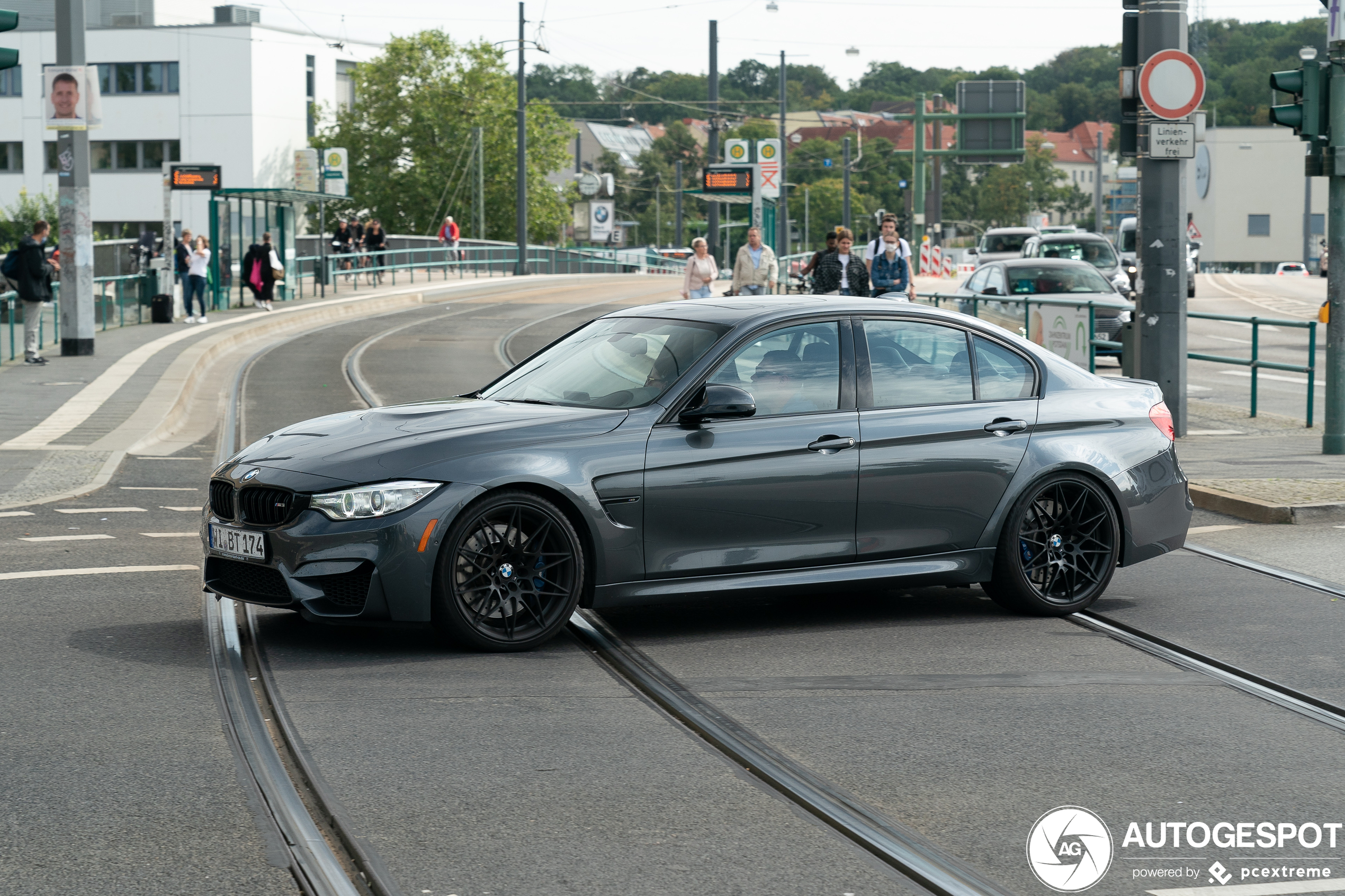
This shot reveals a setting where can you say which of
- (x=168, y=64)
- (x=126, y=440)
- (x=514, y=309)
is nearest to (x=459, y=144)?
(x=168, y=64)

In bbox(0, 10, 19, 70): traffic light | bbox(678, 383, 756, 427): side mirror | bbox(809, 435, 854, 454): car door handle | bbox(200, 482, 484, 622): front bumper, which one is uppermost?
bbox(0, 10, 19, 70): traffic light

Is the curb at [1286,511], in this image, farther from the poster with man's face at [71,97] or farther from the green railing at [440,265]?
the green railing at [440,265]

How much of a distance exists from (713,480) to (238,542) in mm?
1953

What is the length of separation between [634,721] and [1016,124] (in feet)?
178

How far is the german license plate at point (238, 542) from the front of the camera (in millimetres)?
6598

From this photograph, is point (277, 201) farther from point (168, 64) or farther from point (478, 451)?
point (168, 64)

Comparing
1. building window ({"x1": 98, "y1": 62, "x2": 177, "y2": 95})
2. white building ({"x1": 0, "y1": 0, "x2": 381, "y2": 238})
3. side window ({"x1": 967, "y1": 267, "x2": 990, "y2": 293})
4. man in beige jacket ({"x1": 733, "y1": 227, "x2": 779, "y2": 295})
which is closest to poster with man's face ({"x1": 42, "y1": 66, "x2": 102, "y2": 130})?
man in beige jacket ({"x1": 733, "y1": 227, "x2": 779, "y2": 295})

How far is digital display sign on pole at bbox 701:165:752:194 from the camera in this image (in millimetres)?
57156

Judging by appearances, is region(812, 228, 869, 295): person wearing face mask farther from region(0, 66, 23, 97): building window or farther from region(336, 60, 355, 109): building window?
region(336, 60, 355, 109): building window

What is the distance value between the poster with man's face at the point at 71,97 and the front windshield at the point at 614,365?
15.3m

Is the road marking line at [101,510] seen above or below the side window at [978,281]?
below

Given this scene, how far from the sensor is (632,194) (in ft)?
501

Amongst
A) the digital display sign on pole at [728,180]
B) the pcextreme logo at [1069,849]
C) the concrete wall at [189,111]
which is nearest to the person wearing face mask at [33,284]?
the pcextreme logo at [1069,849]

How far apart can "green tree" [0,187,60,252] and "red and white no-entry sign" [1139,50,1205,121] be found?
6914 centimetres
